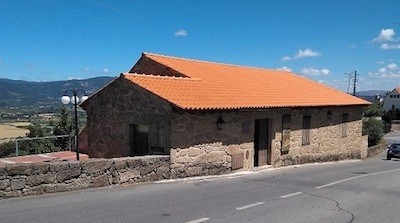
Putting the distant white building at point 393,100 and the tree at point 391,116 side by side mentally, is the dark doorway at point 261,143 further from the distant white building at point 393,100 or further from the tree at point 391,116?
the distant white building at point 393,100

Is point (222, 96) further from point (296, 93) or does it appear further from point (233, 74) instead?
point (296, 93)

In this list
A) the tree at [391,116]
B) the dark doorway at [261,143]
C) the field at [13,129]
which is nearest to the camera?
the dark doorway at [261,143]

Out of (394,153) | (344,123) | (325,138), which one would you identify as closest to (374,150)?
(394,153)

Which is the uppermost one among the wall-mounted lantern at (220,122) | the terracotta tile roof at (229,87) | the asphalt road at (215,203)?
the terracotta tile roof at (229,87)

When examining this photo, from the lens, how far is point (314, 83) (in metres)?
24.4

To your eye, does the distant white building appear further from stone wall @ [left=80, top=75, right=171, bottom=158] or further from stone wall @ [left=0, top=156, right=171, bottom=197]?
stone wall @ [left=0, top=156, right=171, bottom=197]

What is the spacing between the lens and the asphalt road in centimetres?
691

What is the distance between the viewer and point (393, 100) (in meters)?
93.1

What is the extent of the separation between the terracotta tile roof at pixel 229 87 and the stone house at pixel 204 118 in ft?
0.15

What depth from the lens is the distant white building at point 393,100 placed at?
91.7 metres

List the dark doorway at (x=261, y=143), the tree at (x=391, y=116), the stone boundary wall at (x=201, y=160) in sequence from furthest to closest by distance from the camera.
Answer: the tree at (x=391, y=116), the dark doorway at (x=261, y=143), the stone boundary wall at (x=201, y=160)

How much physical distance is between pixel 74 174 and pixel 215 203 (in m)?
3.39

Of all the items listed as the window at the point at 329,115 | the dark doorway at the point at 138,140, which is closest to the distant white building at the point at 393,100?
the window at the point at 329,115

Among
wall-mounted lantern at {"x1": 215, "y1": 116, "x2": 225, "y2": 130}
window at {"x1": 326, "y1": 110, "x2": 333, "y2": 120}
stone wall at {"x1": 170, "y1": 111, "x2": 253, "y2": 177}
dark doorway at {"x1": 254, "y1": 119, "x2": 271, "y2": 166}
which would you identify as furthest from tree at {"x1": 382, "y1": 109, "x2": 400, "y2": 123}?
wall-mounted lantern at {"x1": 215, "y1": 116, "x2": 225, "y2": 130}
